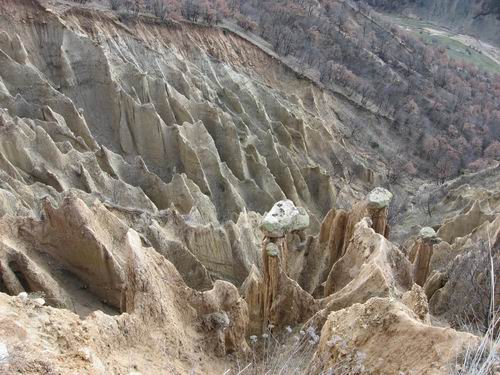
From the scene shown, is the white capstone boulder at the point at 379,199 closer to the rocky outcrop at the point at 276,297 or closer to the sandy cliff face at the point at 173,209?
the sandy cliff face at the point at 173,209

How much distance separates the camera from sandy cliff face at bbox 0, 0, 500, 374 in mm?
7105

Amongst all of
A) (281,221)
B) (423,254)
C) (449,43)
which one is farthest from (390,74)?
(281,221)

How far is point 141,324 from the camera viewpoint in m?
7.25

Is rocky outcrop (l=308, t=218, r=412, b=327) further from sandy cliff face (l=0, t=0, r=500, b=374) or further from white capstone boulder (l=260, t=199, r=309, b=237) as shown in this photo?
white capstone boulder (l=260, t=199, r=309, b=237)

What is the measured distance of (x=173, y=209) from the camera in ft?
48.1

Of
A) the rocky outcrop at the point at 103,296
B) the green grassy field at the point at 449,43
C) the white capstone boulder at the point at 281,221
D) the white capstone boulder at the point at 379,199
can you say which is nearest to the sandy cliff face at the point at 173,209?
the rocky outcrop at the point at 103,296

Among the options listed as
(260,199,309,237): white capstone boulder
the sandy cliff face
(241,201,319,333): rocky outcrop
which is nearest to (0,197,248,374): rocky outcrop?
the sandy cliff face

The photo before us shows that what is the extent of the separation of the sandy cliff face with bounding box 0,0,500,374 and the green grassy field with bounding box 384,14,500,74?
42.7 m

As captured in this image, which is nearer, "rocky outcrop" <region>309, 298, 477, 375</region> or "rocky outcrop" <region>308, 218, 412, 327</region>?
"rocky outcrop" <region>309, 298, 477, 375</region>

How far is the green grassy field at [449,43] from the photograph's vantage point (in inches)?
2808

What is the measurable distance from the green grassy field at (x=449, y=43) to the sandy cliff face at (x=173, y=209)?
42659 mm

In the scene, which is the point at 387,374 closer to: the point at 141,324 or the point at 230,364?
the point at 230,364

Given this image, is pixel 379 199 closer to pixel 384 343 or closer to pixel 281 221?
pixel 281 221

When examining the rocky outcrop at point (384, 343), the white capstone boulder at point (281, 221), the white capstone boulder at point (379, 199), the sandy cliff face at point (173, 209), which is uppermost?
the rocky outcrop at point (384, 343)
